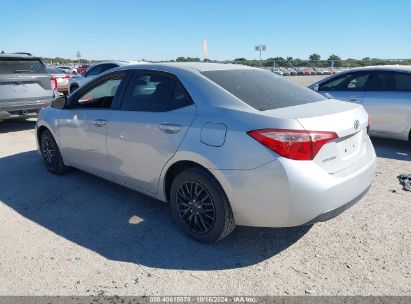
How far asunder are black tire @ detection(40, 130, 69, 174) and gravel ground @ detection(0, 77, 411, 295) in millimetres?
712

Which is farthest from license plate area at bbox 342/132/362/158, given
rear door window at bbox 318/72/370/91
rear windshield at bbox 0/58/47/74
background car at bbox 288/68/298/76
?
background car at bbox 288/68/298/76

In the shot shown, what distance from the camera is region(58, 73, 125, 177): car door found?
4254mm

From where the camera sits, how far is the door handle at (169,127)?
3359mm

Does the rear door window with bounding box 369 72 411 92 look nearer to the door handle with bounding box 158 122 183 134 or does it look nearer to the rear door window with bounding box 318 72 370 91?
the rear door window with bounding box 318 72 370 91

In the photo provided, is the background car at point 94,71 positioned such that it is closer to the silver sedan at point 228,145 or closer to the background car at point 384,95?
the background car at point 384,95

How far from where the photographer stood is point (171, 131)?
11.2 feet

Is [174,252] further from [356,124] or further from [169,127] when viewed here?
[356,124]

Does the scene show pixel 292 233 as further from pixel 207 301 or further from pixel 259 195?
pixel 207 301

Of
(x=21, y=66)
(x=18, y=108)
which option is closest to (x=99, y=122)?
(x=18, y=108)

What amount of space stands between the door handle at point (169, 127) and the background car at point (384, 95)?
4.28 m

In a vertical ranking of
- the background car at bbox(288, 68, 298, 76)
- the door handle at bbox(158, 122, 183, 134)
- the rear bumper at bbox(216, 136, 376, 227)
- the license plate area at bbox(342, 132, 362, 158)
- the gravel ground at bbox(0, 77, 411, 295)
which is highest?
the door handle at bbox(158, 122, 183, 134)

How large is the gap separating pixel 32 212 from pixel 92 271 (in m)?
1.56

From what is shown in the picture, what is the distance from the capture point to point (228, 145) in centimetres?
297

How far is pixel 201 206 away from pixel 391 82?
4946 millimetres
